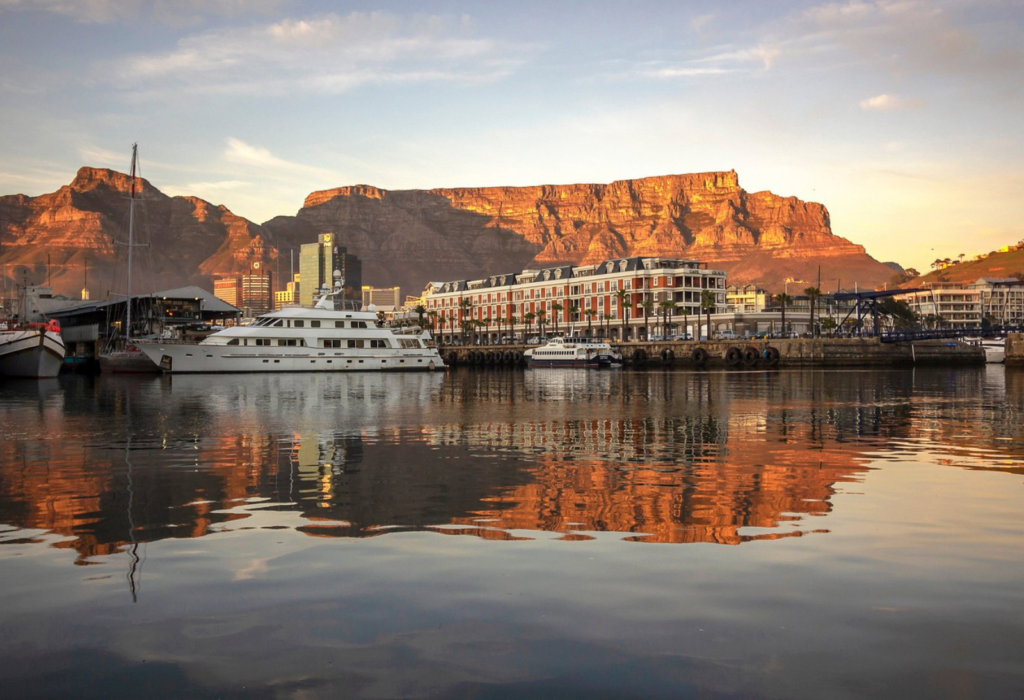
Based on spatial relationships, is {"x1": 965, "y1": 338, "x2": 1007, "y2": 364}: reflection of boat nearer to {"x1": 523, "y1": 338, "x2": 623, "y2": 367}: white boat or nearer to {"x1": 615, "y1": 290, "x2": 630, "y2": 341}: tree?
{"x1": 523, "y1": 338, "x2": 623, "y2": 367}: white boat

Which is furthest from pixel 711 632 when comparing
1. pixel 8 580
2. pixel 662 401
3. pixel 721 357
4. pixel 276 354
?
pixel 721 357

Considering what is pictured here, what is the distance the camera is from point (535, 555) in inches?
394

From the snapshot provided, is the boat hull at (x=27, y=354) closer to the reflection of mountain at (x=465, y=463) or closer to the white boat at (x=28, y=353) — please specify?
the white boat at (x=28, y=353)

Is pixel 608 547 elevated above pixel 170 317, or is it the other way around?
pixel 170 317

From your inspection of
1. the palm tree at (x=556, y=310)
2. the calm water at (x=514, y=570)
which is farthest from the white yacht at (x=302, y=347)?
the palm tree at (x=556, y=310)

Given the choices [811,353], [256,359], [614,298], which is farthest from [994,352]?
[256,359]

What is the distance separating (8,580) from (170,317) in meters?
133

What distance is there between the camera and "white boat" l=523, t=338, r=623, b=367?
106 metres

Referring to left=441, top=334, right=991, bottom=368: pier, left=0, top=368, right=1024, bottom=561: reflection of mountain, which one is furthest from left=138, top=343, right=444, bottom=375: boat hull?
left=0, top=368, right=1024, bottom=561: reflection of mountain

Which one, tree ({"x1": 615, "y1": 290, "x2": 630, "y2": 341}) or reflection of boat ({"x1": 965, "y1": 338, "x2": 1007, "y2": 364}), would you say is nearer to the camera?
reflection of boat ({"x1": 965, "y1": 338, "x2": 1007, "y2": 364})

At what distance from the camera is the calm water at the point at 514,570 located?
254 inches

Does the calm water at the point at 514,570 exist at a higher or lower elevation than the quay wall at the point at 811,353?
lower

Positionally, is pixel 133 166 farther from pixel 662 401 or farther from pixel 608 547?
pixel 608 547

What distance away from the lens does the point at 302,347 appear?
85.5 meters
